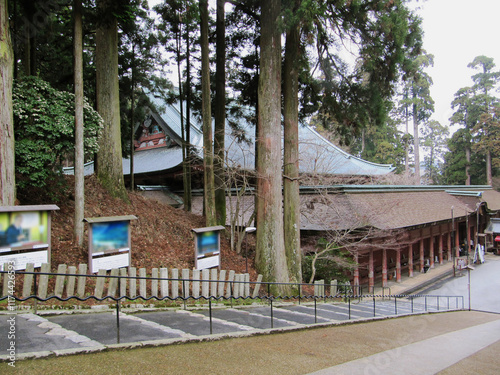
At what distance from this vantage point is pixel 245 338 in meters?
4.55

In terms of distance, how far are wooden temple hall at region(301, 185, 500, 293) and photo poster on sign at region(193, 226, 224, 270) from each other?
195 inches

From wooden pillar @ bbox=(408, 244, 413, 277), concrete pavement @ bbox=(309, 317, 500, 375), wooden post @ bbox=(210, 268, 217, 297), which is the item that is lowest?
wooden pillar @ bbox=(408, 244, 413, 277)

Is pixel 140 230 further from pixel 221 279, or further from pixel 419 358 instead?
pixel 419 358

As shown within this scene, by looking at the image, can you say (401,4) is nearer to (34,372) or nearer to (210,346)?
(210,346)

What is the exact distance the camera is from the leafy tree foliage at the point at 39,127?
22.1 ft

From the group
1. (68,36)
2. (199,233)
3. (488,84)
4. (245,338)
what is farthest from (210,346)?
(488,84)

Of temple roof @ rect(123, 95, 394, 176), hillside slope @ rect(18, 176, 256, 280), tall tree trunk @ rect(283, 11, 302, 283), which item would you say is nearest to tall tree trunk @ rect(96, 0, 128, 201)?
hillside slope @ rect(18, 176, 256, 280)

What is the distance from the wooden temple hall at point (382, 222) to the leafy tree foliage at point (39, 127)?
350 inches

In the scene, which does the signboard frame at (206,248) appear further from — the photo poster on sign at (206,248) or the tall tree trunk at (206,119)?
the tall tree trunk at (206,119)

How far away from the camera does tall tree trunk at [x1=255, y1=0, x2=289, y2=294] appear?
29.9 ft

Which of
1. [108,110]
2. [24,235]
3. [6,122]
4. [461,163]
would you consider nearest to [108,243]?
[24,235]

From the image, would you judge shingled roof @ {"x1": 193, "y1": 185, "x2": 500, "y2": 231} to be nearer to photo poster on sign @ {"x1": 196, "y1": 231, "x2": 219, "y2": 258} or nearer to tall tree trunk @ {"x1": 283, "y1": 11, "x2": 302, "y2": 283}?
tall tree trunk @ {"x1": 283, "y1": 11, "x2": 302, "y2": 283}

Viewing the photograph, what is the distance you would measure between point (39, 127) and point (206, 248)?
453 cm

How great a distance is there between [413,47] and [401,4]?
1.39 metres
